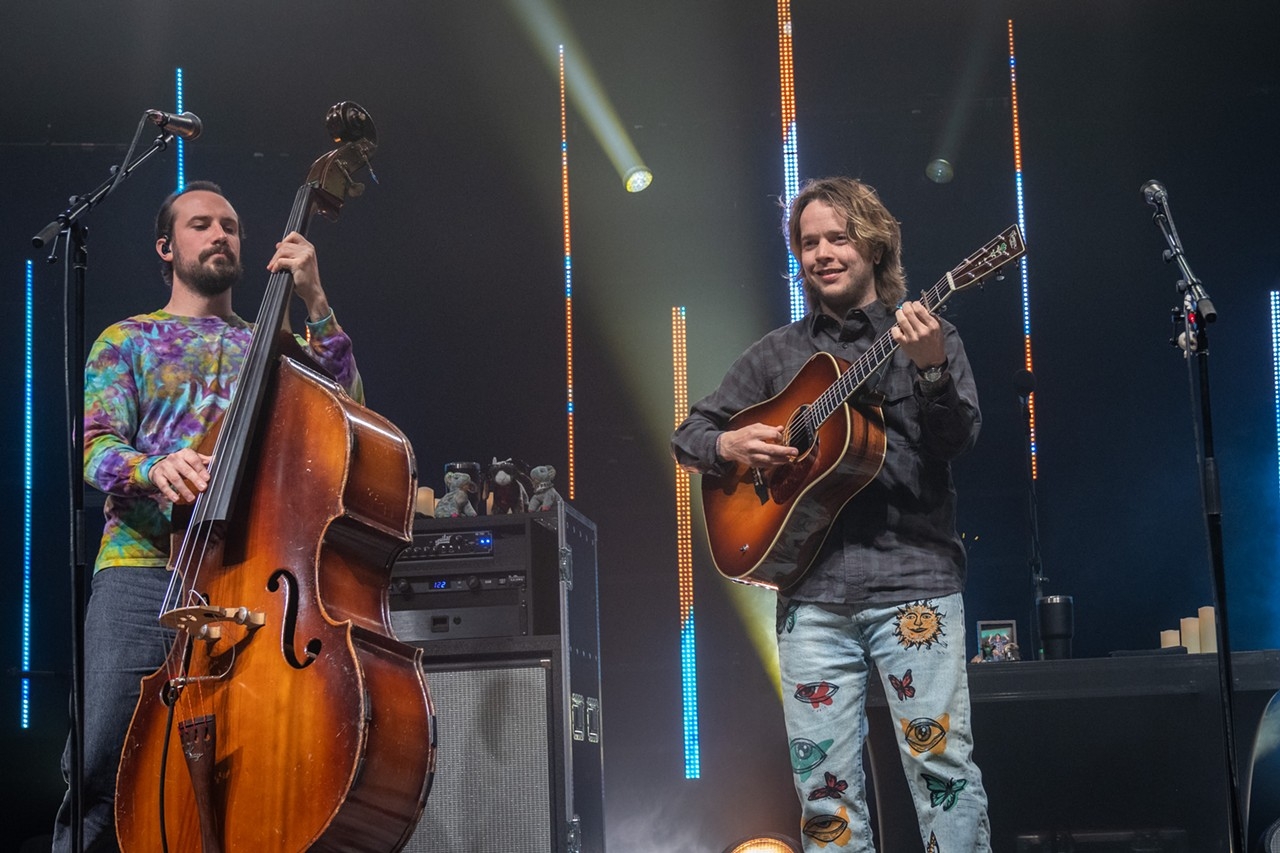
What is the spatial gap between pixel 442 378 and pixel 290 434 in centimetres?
303

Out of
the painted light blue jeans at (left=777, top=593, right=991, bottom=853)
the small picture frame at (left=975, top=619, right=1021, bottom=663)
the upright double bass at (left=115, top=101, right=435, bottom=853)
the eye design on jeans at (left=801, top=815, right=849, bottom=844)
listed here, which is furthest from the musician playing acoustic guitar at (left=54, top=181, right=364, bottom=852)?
the small picture frame at (left=975, top=619, right=1021, bottom=663)

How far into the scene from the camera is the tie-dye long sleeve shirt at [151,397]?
8.82 feet

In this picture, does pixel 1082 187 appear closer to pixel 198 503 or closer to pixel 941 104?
pixel 941 104

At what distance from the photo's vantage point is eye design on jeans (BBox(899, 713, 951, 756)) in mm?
2545

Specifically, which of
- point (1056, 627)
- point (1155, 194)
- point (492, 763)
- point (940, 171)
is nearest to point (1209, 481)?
point (1155, 194)

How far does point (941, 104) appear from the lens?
5539 millimetres

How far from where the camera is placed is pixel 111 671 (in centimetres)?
260

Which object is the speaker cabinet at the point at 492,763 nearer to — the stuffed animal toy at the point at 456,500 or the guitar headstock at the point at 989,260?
the stuffed animal toy at the point at 456,500

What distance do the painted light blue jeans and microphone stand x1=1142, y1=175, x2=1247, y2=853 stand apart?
58 cm

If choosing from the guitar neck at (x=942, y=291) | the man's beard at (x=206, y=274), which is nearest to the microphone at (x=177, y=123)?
the man's beard at (x=206, y=274)

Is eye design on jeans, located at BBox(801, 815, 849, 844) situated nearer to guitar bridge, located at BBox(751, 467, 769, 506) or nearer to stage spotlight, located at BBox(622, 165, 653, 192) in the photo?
guitar bridge, located at BBox(751, 467, 769, 506)

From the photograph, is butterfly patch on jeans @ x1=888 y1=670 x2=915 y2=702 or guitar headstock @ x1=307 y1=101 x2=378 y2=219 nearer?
butterfly patch on jeans @ x1=888 y1=670 x2=915 y2=702

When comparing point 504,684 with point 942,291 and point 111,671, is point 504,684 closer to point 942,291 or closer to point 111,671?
point 111,671

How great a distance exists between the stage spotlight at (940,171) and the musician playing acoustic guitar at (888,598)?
2.65 m
